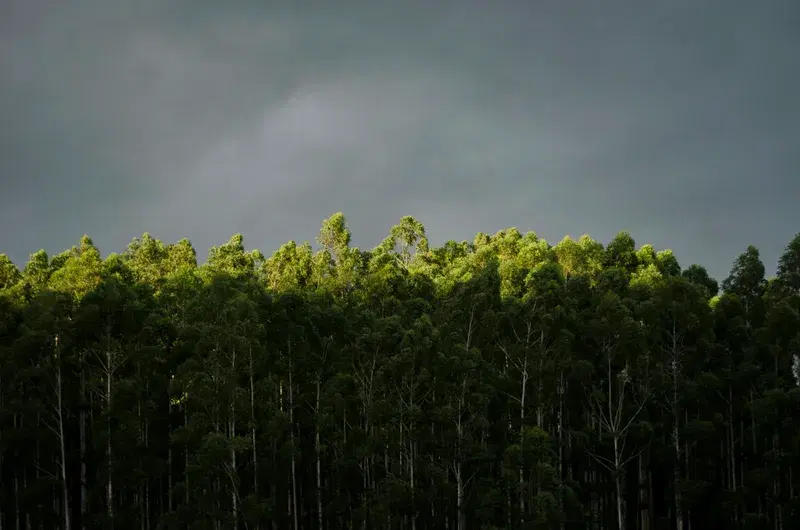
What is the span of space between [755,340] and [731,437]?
14.9ft

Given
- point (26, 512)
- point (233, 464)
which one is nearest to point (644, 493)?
point (233, 464)

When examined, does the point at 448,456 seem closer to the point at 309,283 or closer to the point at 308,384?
the point at 308,384

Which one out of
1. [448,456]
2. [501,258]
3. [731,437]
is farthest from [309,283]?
[731,437]

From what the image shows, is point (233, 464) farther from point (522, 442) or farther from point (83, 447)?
point (522, 442)

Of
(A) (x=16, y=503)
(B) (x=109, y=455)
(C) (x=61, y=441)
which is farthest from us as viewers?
(A) (x=16, y=503)

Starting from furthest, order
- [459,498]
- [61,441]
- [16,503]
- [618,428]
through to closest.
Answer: [16,503]
[459,498]
[618,428]
[61,441]

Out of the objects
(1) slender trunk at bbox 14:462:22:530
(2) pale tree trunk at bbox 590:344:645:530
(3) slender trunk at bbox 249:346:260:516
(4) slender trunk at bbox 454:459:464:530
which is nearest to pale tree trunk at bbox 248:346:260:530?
(3) slender trunk at bbox 249:346:260:516

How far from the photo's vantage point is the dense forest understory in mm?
34875

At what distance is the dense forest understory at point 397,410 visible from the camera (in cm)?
3488

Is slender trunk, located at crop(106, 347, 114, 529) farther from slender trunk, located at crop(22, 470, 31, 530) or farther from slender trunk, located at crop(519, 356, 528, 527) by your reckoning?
slender trunk, located at crop(519, 356, 528, 527)

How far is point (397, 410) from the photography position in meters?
36.6

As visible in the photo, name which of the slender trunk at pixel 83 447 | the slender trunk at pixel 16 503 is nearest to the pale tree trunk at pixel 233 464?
the slender trunk at pixel 83 447

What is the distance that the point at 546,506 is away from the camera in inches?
1271

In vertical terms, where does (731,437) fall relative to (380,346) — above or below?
below
